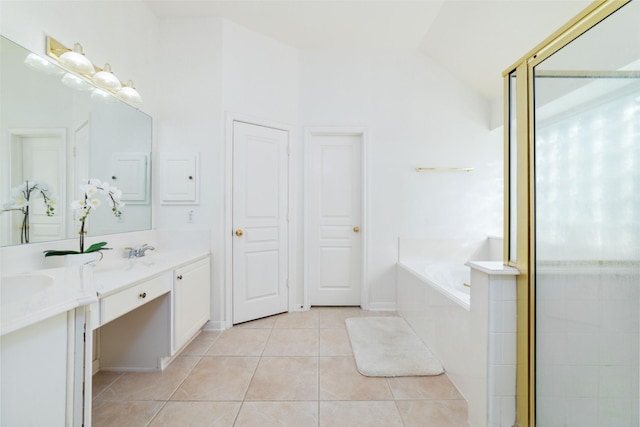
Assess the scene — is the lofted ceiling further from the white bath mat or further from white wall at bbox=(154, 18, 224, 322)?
the white bath mat

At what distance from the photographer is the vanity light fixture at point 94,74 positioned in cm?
154

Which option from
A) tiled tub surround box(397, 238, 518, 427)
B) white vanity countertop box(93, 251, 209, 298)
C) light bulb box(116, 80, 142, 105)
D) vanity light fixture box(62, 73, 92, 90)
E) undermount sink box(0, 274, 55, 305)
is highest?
light bulb box(116, 80, 142, 105)

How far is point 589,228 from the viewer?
0.98m

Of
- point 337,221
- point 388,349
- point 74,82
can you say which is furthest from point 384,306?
point 74,82

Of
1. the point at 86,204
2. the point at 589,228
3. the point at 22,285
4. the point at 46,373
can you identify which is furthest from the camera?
the point at 86,204

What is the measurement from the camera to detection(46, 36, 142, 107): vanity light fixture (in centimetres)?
154

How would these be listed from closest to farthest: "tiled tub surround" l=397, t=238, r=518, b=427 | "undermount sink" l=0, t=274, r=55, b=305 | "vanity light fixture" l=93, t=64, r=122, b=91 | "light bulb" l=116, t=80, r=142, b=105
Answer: "undermount sink" l=0, t=274, r=55, b=305, "tiled tub surround" l=397, t=238, r=518, b=427, "vanity light fixture" l=93, t=64, r=122, b=91, "light bulb" l=116, t=80, r=142, b=105

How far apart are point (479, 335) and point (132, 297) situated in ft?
6.01

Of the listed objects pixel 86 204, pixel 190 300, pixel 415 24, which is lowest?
pixel 190 300

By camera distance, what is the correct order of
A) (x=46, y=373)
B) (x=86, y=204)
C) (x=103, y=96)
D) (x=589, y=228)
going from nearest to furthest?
1. (x=46, y=373)
2. (x=589, y=228)
3. (x=86, y=204)
4. (x=103, y=96)

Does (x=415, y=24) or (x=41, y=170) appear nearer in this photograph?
(x=41, y=170)

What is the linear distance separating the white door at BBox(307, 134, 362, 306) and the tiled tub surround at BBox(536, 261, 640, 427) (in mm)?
2005

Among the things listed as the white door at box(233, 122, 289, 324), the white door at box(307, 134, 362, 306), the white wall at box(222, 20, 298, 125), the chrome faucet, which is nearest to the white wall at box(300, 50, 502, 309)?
the white door at box(307, 134, 362, 306)

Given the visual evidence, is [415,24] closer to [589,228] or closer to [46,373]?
[589,228]
